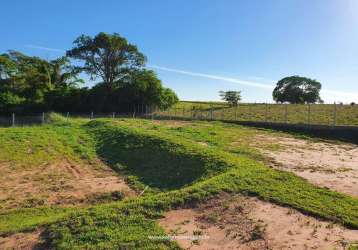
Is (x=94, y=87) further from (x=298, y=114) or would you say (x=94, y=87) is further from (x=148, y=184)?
(x=148, y=184)

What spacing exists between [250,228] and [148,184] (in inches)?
192

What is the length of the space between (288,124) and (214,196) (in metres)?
15.3

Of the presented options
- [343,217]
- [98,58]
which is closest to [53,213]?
[343,217]

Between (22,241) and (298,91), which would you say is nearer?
(22,241)

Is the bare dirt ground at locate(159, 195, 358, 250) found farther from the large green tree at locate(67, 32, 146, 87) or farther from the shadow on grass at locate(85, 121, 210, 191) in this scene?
the large green tree at locate(67, 32, 146, 87)

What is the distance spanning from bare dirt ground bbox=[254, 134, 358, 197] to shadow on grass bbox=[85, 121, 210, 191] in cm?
279

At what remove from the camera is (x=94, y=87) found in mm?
44625

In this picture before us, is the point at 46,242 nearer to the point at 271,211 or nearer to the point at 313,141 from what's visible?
the point at 271,211

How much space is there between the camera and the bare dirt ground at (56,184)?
9.21m

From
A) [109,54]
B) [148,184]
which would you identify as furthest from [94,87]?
[148,184]

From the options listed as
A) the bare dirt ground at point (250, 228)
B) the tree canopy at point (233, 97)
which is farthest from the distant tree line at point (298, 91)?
the bare dirt ground at point (250, 228)

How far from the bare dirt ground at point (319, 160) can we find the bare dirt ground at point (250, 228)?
96.0 inches

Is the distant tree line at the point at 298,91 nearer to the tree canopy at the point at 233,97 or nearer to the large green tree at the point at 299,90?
the large green tree at the point at 299,90

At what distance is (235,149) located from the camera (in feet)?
45.5
